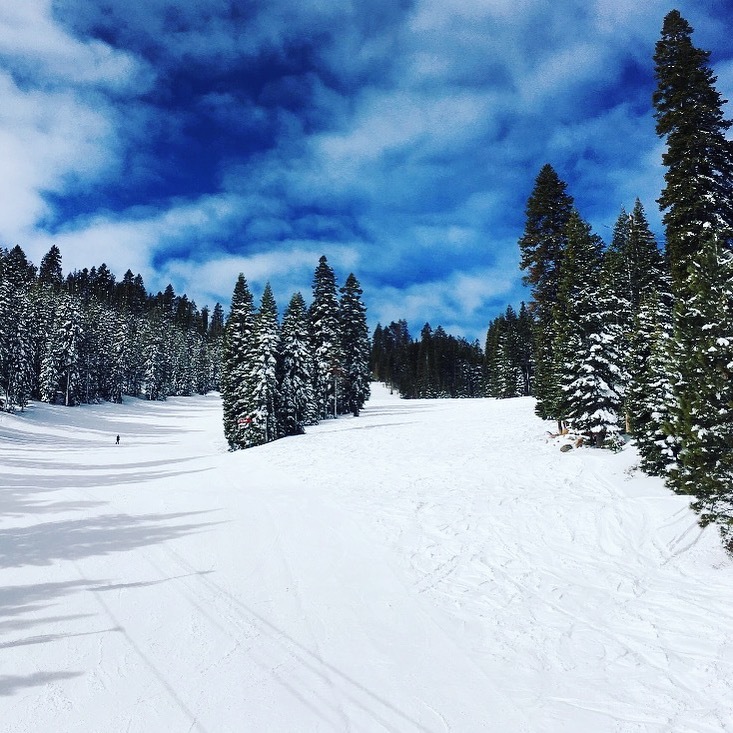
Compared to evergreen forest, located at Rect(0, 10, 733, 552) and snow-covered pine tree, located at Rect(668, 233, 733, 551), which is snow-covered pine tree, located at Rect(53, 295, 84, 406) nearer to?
evergreen forest, located at Rect(0, 10, 733, 552)

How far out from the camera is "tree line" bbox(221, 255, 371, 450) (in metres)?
35.0

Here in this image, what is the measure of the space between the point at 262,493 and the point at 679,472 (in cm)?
1346

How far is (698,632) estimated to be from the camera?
7.29 metres

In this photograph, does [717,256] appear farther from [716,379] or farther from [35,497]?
[35,497]

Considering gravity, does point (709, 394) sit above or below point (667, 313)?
below

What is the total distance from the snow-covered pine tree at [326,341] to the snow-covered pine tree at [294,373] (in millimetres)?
5815

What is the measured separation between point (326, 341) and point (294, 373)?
10.4 m

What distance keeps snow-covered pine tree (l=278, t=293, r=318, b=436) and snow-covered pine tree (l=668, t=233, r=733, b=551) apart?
2882cm

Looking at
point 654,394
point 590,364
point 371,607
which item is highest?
point 590,364

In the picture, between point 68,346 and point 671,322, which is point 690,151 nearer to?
point 671,322

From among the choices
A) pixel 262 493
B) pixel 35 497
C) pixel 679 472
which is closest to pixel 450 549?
pixel 679 472

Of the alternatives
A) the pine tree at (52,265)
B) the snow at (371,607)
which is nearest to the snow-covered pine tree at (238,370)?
the snow at (371,607)

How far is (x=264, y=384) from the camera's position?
34344 mm

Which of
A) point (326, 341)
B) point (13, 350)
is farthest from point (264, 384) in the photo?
point (13, 350)
